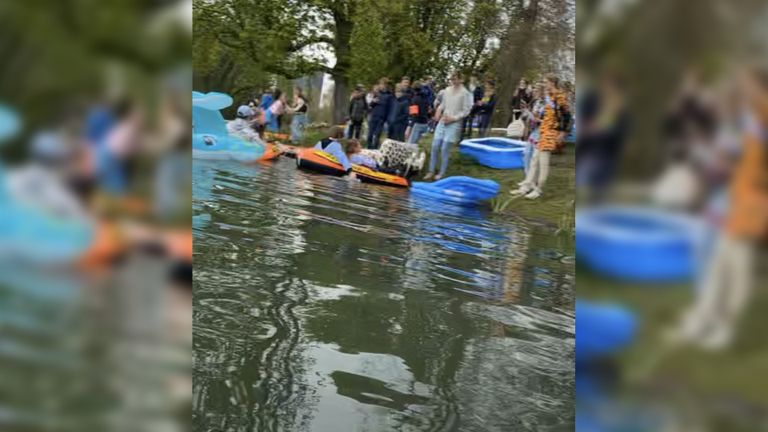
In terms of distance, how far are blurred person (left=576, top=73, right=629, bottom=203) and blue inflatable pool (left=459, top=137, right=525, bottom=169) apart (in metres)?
5.71

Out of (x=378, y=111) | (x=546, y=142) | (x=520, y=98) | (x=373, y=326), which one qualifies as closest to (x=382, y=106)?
(x=378, y=111)

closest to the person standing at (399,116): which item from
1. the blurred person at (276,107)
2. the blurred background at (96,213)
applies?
the blurred person at (276,107)

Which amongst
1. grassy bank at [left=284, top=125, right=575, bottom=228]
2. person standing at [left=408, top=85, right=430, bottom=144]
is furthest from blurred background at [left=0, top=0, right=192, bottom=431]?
grassy bank at [left=284, top=125, right=575, bottom=228]

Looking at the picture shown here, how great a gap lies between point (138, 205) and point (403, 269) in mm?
3043

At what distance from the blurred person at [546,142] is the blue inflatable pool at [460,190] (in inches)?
11.3

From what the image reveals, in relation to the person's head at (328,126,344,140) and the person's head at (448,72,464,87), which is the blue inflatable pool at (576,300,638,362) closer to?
the person's head at (448,72,464,87)

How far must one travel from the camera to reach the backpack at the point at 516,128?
586 cm

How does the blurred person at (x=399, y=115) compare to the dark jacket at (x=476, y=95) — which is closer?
the dark jacket at (x=476, y=95)

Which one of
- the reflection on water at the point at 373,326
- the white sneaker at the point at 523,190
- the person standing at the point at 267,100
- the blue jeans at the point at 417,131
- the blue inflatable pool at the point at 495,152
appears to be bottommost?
the reflection on water at the point at 373,326

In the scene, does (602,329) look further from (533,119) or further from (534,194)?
(534,194)

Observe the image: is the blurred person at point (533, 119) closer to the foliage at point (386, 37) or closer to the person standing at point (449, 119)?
the person standing at point (449, 119)

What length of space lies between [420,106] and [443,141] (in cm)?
136

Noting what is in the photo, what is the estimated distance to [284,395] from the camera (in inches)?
80.5

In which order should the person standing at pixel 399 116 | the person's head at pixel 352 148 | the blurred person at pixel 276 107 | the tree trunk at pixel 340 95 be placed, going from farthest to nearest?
the person's head at pixel 352 148 → the person standing at pixel 399 116 → the blurred person at pixel 276 107 → the tree trunk at pixel 340 95
